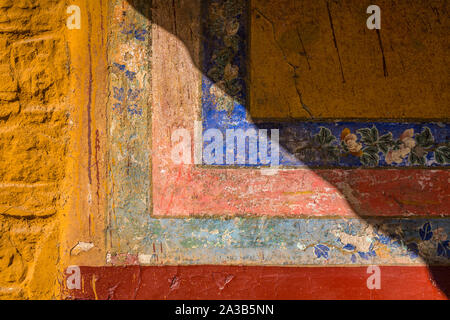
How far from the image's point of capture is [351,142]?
156 cm

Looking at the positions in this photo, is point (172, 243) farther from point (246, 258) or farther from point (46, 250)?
point (46, 250)

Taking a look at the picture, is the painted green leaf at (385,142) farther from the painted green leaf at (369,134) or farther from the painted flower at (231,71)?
the painted flower at (231,71)

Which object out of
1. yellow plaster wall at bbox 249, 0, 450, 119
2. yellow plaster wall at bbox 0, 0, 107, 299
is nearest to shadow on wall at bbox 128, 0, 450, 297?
yellow plaster wall at bbox 249, 0, 450, 119

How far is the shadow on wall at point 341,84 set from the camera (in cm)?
154

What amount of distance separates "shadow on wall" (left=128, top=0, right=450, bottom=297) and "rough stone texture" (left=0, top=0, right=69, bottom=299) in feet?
1.75

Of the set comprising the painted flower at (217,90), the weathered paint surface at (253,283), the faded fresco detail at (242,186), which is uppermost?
the painted flower at (217,90)

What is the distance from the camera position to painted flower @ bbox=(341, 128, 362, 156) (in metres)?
1.56

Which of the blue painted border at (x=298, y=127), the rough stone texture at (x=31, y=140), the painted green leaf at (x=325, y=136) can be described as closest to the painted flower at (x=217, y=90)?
the blue painted border at (x=298, y=127)

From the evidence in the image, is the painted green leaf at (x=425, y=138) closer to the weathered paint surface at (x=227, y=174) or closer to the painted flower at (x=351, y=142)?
the weathered paint surface at (x=227, y=174)

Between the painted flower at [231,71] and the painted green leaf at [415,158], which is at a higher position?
the painted flower at [231,71]

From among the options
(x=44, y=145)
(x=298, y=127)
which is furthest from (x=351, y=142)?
(x=44, y=145)

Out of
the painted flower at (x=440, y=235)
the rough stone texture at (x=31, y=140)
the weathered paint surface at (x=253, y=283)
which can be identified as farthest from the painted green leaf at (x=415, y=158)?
the rough stone texture at (x=31, y=140)

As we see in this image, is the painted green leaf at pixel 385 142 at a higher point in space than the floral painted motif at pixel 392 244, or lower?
higher

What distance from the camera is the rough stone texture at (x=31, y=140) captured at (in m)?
1.58
